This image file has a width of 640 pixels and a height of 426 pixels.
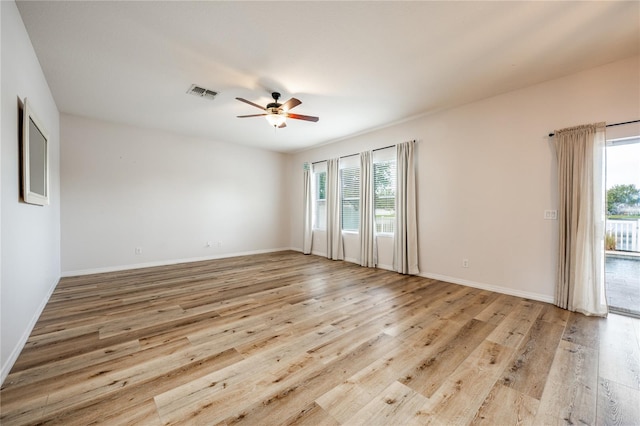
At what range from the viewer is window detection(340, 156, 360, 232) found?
18.8 feet

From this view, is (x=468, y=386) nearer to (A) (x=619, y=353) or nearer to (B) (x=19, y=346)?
(A) (x=619, y=353)

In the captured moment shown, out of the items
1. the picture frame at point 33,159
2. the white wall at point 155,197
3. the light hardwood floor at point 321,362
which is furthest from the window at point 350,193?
the picture frame at point 33,159

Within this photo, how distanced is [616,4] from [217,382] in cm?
423

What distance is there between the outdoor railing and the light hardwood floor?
822 millimetres

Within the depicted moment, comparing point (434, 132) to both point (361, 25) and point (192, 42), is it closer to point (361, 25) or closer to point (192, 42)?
point (361, 25)

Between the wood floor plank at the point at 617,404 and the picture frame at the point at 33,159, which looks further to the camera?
the picture frame at the point at 33,159

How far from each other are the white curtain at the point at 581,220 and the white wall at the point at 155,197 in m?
5.87

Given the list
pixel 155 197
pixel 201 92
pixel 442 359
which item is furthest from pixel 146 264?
pixel 442 359

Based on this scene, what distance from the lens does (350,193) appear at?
5.88 metres

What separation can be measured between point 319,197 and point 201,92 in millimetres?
3830

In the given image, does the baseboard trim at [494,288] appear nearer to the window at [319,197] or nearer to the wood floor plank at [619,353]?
the wood floor plank at [619,353]

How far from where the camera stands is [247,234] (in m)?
6.64

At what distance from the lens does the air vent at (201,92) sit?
11.4 ft

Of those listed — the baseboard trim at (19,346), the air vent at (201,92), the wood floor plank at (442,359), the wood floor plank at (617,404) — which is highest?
the air vent at (201,92)
